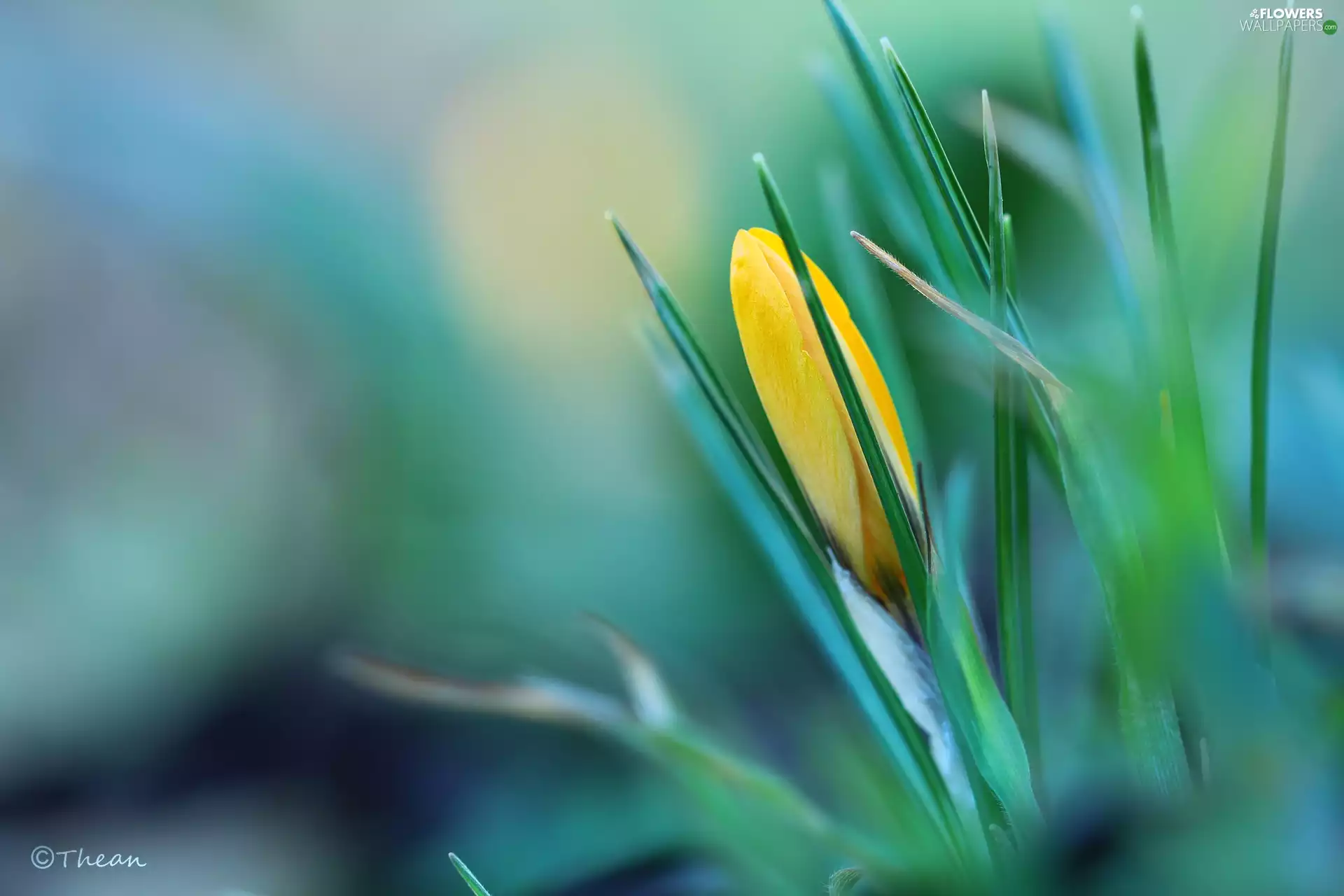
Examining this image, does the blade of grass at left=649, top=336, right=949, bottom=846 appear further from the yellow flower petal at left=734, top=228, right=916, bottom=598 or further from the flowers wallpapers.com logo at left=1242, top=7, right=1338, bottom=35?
the flowers wallpapers.com logo at left=1242, top=7, right=1338, bottom=35

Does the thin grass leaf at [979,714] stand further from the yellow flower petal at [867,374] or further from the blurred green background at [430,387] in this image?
the blurred green background at [430,387]

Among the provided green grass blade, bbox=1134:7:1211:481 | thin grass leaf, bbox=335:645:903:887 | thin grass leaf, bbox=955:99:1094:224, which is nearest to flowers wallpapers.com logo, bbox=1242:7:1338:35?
thin grass leaf, bbox=955:99:1094:224

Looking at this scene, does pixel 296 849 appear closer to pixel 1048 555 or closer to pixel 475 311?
pixel 475 311

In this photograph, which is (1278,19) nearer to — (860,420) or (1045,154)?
(1045,154)

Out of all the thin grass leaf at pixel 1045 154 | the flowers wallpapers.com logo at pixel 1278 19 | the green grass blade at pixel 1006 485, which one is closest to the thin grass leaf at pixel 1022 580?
the green grass blade at pixel 1006 485

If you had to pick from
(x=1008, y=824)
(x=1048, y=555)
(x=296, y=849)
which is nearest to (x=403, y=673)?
(x=1008, y=824)
